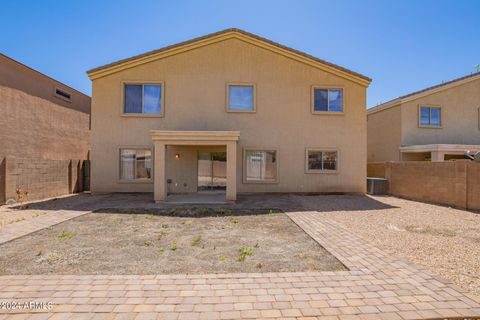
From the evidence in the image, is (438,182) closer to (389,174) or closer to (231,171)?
(389,174)

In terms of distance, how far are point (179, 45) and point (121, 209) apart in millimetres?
8478

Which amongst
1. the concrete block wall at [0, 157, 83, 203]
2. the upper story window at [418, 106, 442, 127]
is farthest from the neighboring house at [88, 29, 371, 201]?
the upper story window at [418, 106, 442, 127]

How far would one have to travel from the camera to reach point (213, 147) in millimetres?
12820

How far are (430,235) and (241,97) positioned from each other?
9625mm

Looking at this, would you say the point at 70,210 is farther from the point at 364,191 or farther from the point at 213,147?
the point at 364,191

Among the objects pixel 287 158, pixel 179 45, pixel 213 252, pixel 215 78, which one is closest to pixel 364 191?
pixel 287 158

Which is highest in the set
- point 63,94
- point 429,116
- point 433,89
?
point 433,89

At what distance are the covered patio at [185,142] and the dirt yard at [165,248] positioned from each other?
8.62 feet

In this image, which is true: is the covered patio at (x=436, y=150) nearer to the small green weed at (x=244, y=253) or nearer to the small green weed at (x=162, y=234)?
the small green weed at (x=244, y=253)

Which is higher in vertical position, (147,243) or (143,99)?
(143,99)

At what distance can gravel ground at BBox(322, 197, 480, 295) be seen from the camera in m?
4.20

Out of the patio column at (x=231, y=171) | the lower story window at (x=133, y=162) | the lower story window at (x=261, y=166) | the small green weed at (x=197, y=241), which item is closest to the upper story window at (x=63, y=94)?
the lower story window at (x=133, y=162)

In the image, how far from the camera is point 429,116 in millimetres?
16531

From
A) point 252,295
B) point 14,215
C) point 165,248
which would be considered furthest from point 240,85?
point 252,295
